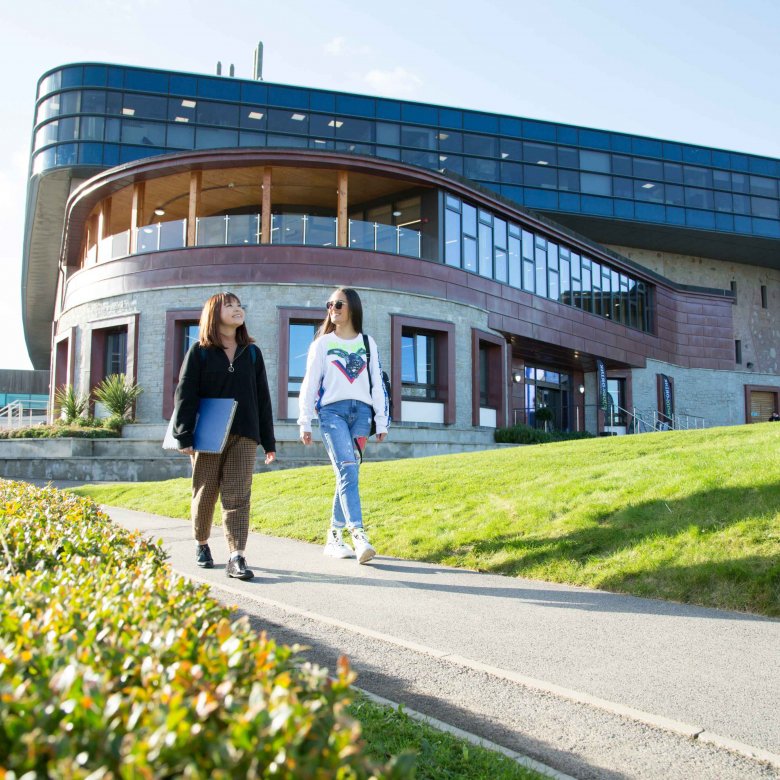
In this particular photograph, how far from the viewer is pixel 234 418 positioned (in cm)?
562

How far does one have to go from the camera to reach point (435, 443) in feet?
69.4

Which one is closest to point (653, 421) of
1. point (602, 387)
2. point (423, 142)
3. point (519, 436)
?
point (602, 387)

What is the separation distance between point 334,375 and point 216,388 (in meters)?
1.11

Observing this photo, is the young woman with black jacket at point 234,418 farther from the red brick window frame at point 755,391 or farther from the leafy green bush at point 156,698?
the red brick window frame at point 755,391

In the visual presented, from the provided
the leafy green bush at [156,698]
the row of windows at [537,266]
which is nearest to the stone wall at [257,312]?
the row of windows at [537,266]

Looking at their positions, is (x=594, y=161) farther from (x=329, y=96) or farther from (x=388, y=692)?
(x=388, y=692)

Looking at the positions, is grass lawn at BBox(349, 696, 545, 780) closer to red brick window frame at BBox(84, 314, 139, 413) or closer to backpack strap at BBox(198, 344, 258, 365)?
backpack strap at BBox(198, 344, 258, 365)

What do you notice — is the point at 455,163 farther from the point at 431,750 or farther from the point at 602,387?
the point at 431,750

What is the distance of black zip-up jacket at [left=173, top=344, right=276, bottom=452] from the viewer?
5.54 m

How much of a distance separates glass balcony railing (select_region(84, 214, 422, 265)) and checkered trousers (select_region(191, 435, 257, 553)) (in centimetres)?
1649

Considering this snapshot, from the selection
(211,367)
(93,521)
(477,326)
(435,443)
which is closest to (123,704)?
(93,521)

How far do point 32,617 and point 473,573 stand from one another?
420 centimetres

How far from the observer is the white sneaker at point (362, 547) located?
600cm

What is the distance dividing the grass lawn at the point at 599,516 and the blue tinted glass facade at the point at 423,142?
27.7 m
